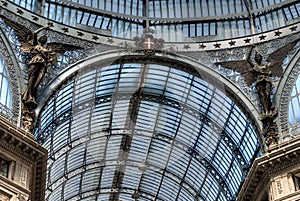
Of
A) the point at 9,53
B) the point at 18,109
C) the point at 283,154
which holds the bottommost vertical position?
the point at 283,154

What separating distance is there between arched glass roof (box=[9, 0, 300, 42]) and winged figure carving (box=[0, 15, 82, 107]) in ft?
12.3

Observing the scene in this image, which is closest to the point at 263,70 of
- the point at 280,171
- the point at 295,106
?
the point at 295,106

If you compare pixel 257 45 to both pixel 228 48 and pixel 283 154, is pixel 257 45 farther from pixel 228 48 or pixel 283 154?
pixel 283 154

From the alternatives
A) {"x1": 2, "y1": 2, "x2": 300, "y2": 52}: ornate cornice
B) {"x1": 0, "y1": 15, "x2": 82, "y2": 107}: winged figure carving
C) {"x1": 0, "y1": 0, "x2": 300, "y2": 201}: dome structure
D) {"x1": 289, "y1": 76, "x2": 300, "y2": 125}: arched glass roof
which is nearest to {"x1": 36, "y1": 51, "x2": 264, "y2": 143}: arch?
{"x1": 0, "y1": 0, "x2": 300, "y2": 201}: dome structure

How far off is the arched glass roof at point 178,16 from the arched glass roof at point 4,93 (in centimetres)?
611

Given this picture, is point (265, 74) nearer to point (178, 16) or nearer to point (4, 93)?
point (178, 16)

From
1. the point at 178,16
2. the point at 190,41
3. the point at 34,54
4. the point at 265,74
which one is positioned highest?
the point at 178,16

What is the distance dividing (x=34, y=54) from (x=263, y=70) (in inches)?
486

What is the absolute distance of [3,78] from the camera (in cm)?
3581

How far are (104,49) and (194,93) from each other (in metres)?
8.56

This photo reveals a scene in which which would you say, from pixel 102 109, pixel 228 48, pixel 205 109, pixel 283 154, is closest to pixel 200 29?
pixel 228 48

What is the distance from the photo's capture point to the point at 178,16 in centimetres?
4441

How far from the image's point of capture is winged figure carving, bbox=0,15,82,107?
35.1m

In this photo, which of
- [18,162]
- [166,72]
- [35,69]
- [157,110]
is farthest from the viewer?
[157,110]
